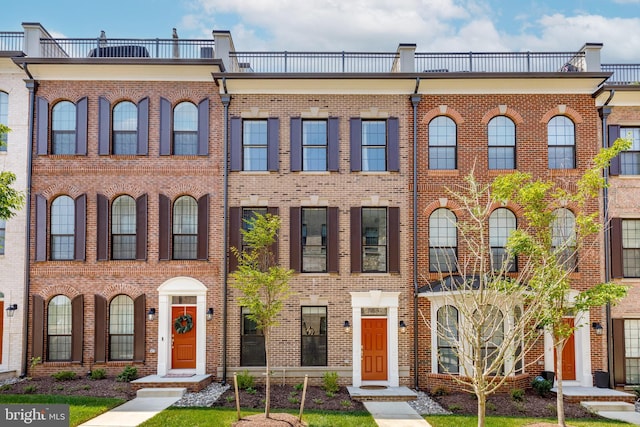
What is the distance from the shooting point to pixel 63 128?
17.6 m

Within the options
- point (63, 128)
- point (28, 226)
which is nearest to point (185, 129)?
point (63, 128)

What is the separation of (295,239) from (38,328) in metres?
8.97

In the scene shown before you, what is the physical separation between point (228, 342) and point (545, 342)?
10487 mm

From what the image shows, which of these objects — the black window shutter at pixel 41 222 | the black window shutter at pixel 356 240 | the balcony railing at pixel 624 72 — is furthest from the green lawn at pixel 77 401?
the balcony railing at pixel 624 72

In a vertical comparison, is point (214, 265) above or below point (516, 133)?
below

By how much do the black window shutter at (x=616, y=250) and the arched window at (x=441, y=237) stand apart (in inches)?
205

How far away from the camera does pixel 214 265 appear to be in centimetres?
1719

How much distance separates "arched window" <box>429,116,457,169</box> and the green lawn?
12377mm

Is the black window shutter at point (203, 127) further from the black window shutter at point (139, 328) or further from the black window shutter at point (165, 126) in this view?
the black window shutter at point (139, 328)

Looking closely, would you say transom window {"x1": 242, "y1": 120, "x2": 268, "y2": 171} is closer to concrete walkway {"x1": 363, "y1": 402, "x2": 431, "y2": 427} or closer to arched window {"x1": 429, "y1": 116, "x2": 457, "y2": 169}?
arched window {"x1": 429, "y1": 116, "x2": 457, "y2": 169}

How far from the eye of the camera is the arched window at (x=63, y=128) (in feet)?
57.5

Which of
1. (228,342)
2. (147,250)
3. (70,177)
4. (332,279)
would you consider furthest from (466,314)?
(70,177)

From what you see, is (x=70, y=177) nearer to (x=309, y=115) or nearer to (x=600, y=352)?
(x=309, y=115)

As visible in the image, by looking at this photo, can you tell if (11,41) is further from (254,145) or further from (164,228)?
(254,145)
